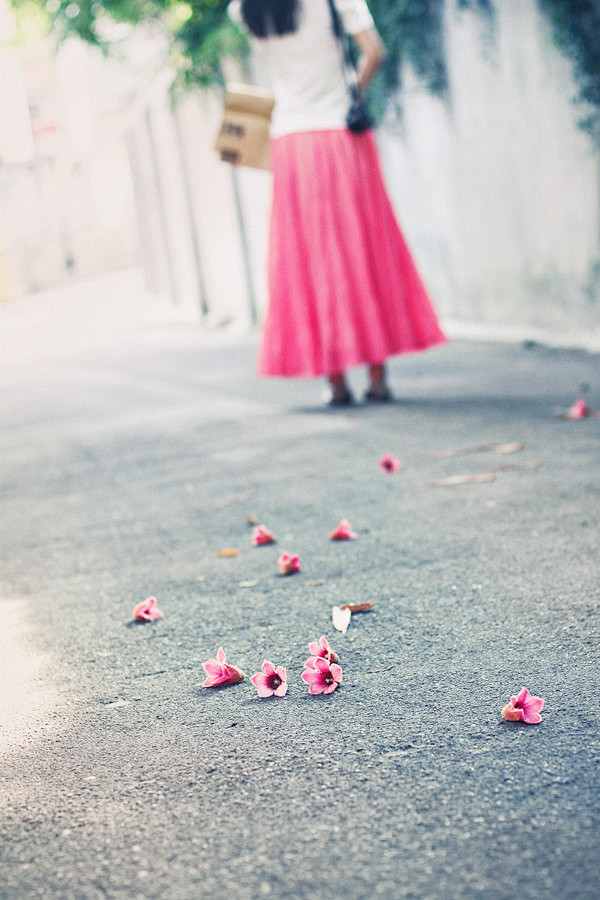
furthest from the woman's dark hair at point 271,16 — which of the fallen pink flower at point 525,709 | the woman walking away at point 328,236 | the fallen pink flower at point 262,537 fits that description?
the fallen pink flower at point 525,709

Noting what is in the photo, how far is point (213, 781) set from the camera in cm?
181

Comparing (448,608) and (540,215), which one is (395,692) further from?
(540,215)

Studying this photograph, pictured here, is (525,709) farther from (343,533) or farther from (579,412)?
(579,412)

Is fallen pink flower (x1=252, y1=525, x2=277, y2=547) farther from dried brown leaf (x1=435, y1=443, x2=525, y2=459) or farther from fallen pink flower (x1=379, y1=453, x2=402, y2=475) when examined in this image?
dried brown leaf (x1=435, y1=443, x2=525, y2=459)

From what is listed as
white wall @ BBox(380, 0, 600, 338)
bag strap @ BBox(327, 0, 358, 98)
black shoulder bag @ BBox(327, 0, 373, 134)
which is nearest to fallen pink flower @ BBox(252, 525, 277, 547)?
black shoulder bag @ BBox(327, 0, 373, 134)

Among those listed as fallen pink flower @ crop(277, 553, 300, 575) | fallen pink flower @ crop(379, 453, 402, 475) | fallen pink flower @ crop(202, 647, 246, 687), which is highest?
fallen pink flower @ crop(202, 647, 246, 687)

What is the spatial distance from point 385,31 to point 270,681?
735 cm

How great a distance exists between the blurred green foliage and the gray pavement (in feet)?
7.52

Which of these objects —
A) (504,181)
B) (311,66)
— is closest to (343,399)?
(311,66)

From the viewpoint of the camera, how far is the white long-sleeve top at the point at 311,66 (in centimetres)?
508

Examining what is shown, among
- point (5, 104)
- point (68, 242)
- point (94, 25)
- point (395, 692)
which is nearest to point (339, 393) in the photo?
point (395, 692)

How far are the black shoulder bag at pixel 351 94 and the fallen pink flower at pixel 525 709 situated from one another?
12.5 feet

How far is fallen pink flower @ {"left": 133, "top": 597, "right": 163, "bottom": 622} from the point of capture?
8.80 ft

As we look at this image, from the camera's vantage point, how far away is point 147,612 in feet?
8.83
